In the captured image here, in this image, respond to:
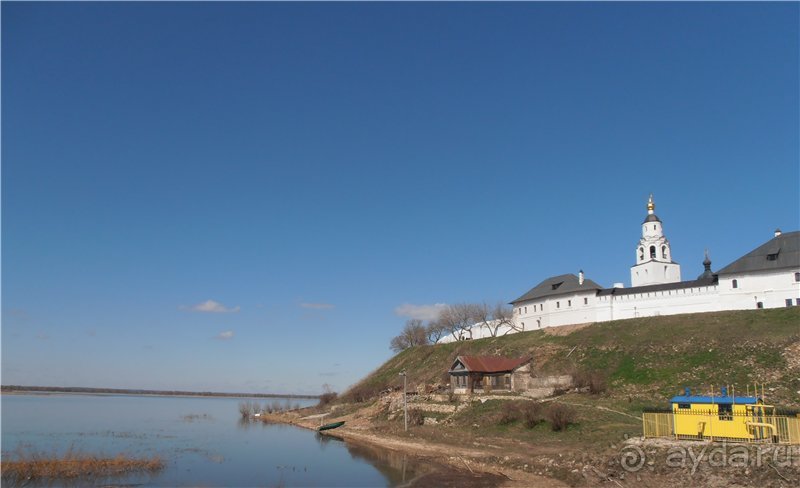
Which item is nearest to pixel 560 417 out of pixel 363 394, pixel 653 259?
pixel 363 394

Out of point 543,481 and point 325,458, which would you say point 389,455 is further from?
point 543,481

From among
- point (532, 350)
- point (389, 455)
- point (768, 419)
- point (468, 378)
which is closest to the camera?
point (768, 419)

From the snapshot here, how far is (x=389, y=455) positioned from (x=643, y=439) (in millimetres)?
17414

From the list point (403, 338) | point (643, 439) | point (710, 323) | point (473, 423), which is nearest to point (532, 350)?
point (710, 323)

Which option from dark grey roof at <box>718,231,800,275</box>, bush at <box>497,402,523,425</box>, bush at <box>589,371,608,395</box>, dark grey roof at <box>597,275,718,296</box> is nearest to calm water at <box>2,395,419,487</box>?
bush at <box>497,402,523,425</box>

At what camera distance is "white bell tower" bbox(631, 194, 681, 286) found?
258 feet

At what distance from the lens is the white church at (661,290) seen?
56531 millimetres

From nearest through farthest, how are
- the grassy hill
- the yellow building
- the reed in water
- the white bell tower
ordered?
1. the yellow building
2. the reed in water
3. the grassy hill
4. the white bell tower

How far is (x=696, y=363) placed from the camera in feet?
155

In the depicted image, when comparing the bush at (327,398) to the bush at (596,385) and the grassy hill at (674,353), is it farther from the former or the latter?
the bush at (596,385)

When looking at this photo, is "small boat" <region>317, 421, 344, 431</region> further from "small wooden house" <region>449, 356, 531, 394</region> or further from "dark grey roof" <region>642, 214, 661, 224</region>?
"dark grey roof" <region>642, 214, 661, 224</region>

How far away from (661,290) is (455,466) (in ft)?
144

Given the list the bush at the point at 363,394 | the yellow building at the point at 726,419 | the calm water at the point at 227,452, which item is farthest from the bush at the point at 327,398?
the yellow building at the point at 726,419

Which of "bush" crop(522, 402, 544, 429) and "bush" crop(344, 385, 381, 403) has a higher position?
"bush" crop(522, 402, 544, 429)
